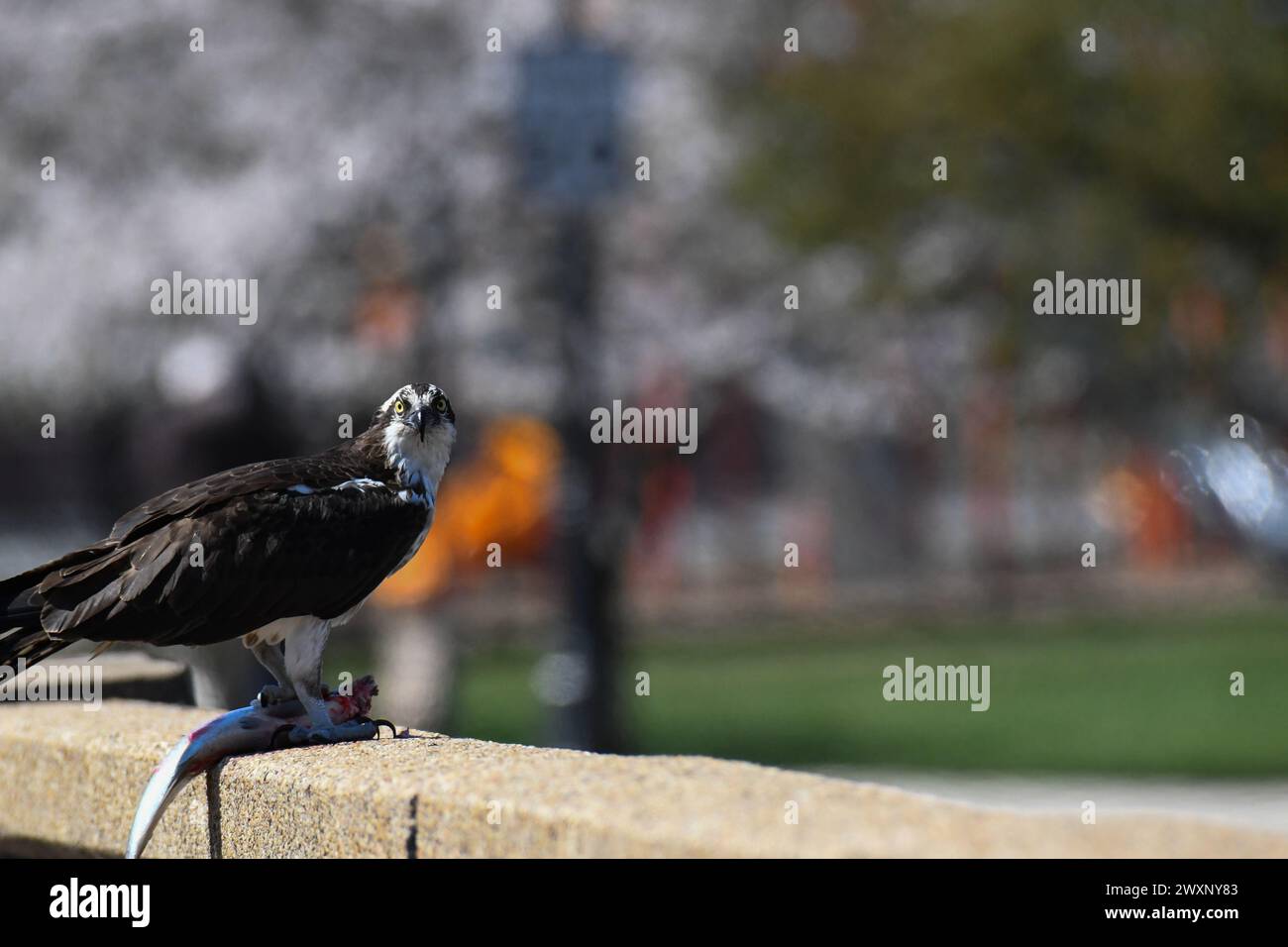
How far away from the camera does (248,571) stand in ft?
13.5

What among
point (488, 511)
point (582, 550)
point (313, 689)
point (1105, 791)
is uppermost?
point (488, 511)

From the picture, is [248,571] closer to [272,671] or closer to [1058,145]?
[272,671]

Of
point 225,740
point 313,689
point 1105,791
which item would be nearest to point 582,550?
point 1105,791

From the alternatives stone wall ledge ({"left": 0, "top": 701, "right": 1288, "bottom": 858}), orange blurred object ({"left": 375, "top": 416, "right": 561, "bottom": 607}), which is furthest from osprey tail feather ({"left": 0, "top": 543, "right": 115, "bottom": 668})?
orange blurred object ({"left": 375, "top": 416, "right": 561, "bottom": 607})

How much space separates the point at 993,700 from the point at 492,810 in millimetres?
11539

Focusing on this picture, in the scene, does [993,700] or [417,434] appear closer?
[417,434]

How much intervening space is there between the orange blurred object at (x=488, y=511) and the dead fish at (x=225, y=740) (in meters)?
8.15

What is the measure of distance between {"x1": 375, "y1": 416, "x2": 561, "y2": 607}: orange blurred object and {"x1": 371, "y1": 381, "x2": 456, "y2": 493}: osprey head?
25.9 feet

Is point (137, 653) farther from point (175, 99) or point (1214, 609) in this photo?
point (1214, 609)

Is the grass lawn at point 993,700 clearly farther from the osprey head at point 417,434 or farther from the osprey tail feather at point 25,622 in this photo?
the osprey tail feather at point 25,622

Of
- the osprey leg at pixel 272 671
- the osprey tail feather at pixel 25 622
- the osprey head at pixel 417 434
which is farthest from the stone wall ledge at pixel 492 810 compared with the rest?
the osprey head at pixel 417 434

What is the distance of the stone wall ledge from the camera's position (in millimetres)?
2977
